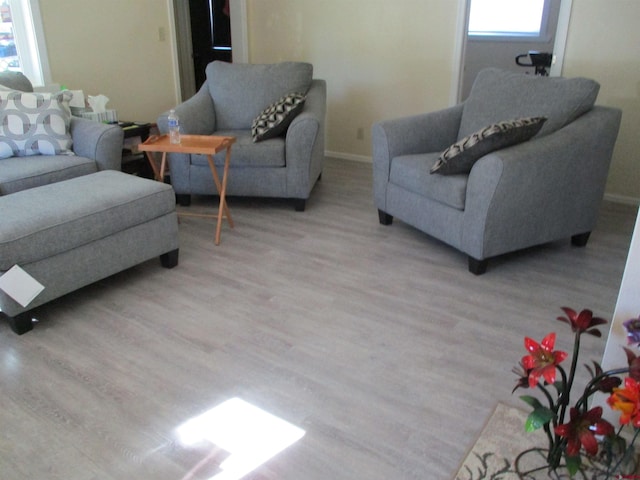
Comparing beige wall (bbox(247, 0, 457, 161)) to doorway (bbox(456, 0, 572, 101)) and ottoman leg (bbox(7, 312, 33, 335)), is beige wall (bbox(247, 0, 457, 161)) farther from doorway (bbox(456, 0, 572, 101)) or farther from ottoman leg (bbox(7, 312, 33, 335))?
ottoman leg (bbox(7, 312, 33, 335))

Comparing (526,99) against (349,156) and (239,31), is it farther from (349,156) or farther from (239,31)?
(239,31)

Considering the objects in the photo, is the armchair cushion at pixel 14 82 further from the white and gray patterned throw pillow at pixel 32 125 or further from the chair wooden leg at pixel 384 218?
the chair wooden leg at pixel 384 218

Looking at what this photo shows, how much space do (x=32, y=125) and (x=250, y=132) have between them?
1.42 m

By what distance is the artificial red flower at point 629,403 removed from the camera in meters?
1.24

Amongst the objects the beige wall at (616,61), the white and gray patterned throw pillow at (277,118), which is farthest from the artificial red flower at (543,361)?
the beige wall at (616,61)

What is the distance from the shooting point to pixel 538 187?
8.80 feet

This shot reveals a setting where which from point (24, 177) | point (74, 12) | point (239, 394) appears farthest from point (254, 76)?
point (239, 394)

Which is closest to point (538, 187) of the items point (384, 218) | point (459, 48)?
point (384, 218)

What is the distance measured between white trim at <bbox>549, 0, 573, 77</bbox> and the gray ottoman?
2.89 m

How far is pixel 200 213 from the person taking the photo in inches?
145

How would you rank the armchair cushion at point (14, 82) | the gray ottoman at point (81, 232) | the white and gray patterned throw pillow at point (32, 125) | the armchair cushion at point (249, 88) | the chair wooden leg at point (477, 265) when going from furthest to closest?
the armchair cushion at point (249, 88) < the armchair cushion at point (14, 82) < the white and gray patterned throw pillow at point (32, 125) < the chair wooden leg at point (477, 265) < the gray ottoman at point (81, 232)

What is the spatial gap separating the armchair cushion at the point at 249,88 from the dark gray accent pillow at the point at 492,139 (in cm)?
165

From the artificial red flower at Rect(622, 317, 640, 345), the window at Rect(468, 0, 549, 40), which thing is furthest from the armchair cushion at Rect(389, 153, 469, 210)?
the window at Rect(468, 0, 549, 40)

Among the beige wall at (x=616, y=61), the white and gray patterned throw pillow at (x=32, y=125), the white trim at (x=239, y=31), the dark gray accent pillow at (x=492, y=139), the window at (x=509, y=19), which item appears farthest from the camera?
the window at (x=509, y=19)
